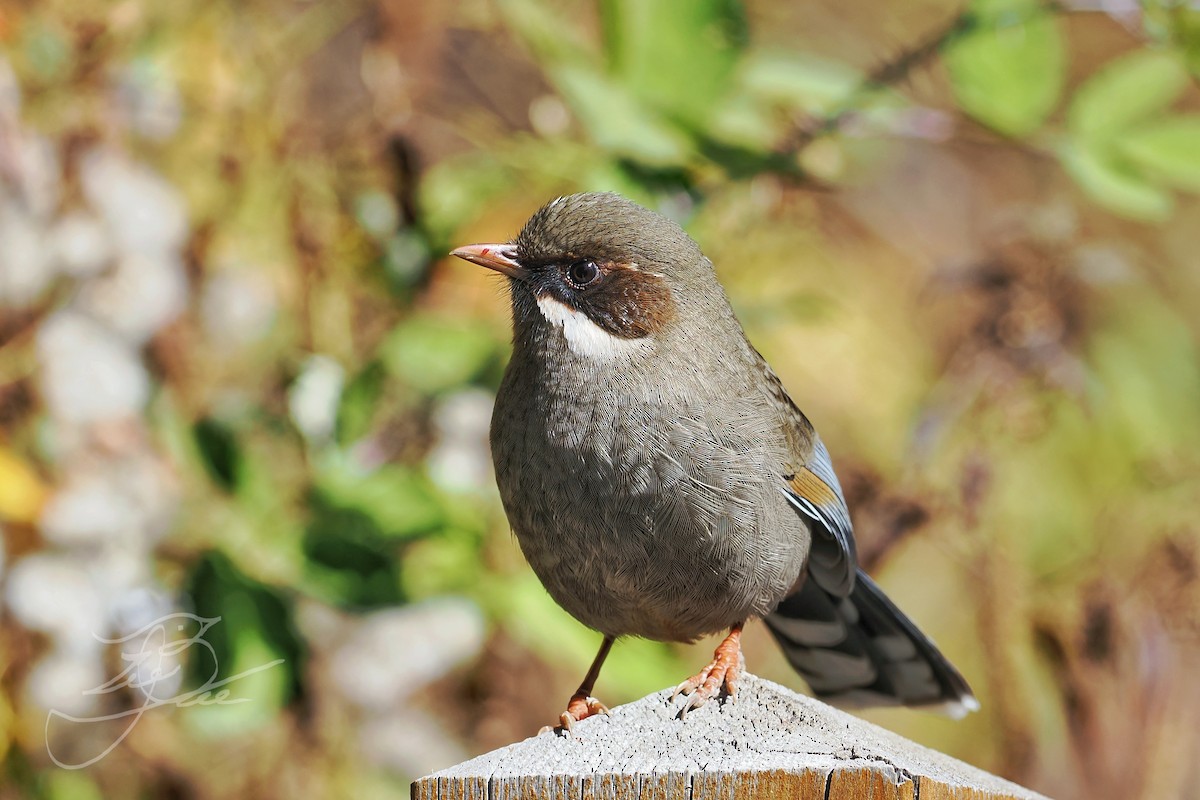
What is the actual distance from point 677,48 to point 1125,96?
67.8 inches

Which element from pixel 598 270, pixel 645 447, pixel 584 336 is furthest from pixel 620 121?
pixel 645 447

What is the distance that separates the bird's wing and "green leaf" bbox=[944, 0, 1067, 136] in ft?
5.46

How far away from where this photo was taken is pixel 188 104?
219 inches

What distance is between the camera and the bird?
3.63m

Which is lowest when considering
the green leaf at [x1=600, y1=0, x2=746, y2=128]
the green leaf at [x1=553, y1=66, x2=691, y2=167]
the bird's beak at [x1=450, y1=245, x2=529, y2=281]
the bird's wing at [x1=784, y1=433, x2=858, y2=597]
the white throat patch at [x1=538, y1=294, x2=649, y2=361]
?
the bird's wing at [x1=784, y1=433, x2=858, y2=597]

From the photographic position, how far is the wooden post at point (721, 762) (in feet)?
7.61

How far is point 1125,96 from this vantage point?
5141 mm

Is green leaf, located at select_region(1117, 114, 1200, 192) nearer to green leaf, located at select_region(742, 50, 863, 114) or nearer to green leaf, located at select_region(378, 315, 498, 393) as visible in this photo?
green leaf, located at select_region(742, 50, 863, 114)

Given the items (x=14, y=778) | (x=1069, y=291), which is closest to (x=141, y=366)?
(x=14, y=778)

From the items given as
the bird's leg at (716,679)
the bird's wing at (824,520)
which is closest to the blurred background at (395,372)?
the bird's wing at (824,520)

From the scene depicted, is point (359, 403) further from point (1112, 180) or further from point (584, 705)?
point (1112, 180)

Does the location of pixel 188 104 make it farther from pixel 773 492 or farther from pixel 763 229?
pixel 773 492
